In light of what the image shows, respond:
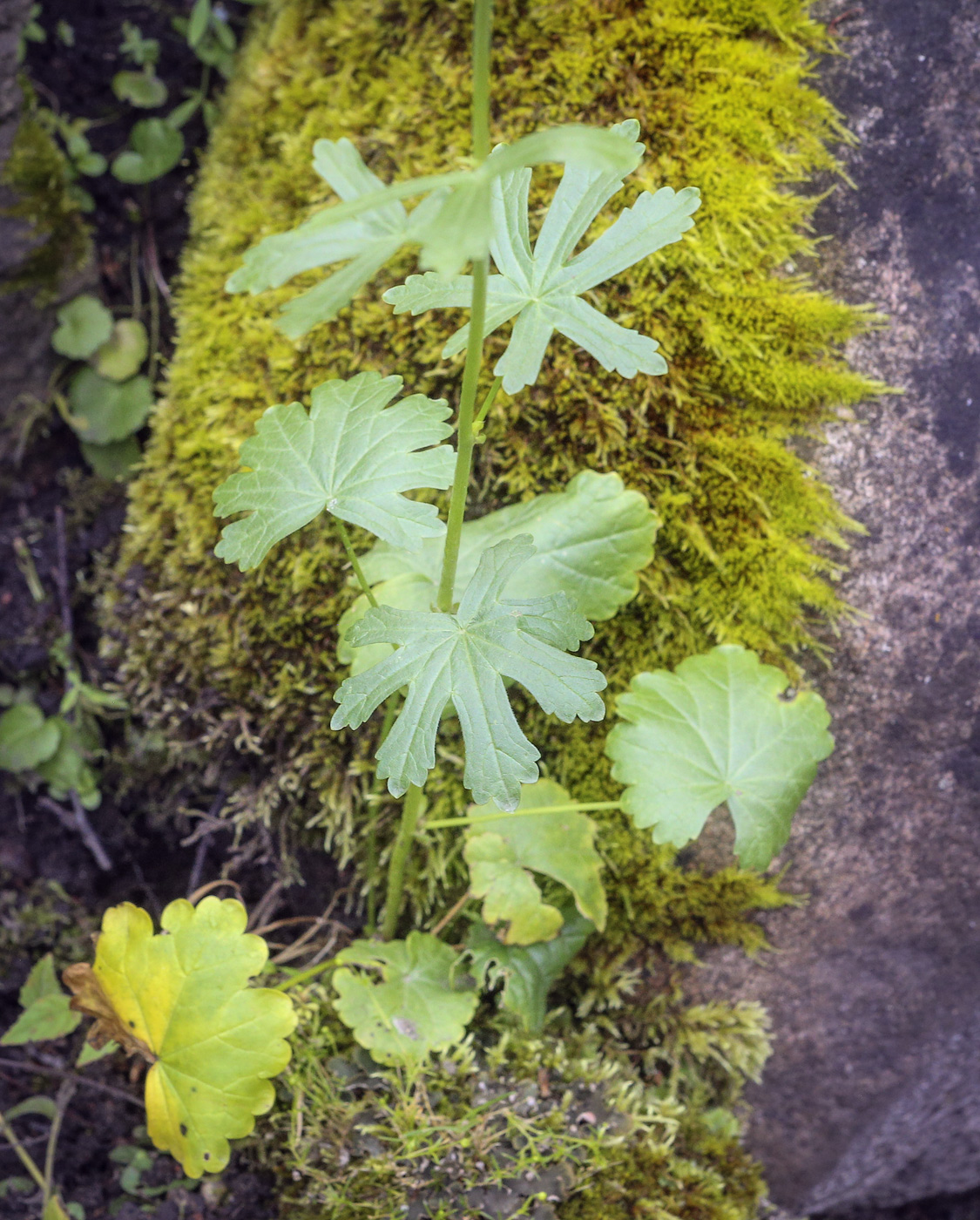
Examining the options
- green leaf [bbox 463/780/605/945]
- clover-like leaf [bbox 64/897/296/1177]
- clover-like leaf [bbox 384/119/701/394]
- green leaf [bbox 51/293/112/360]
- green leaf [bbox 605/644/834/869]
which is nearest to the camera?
clover-like leaf [bbox 384/119/701/394]

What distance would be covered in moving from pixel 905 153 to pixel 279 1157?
2.33 m

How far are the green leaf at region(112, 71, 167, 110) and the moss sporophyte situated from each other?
113 cm

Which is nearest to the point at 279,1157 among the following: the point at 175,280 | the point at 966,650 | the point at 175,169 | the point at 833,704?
the point at 833,704

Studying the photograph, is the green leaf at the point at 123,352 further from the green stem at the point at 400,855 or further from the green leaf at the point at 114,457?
the green stem at the point at 400,855

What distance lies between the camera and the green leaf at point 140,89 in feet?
8.10

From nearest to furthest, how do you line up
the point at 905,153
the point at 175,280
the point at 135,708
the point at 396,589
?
the point at 396,589, the point at 905,153, the point at 135,708, the point at 175,280

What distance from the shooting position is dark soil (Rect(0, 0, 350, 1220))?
1802 mm

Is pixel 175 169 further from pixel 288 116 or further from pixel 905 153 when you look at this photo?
pixel 905 153

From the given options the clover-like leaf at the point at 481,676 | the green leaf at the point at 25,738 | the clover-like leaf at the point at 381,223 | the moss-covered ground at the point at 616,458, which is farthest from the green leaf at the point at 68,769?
the clover-like leaf at the point at 381,223

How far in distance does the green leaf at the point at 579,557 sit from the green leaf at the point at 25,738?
43.0 inches

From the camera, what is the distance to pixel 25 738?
7.39ft

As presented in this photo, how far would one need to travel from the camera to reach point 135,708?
2148 mm

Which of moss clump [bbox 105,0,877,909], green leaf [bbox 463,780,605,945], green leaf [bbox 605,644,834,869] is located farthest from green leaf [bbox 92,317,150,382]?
green leaf [bbox 605,644,834,869]

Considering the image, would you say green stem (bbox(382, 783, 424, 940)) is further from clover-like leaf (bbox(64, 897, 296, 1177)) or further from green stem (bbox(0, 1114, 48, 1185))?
green stem (bbox(0, 1114, 48, 1185))
